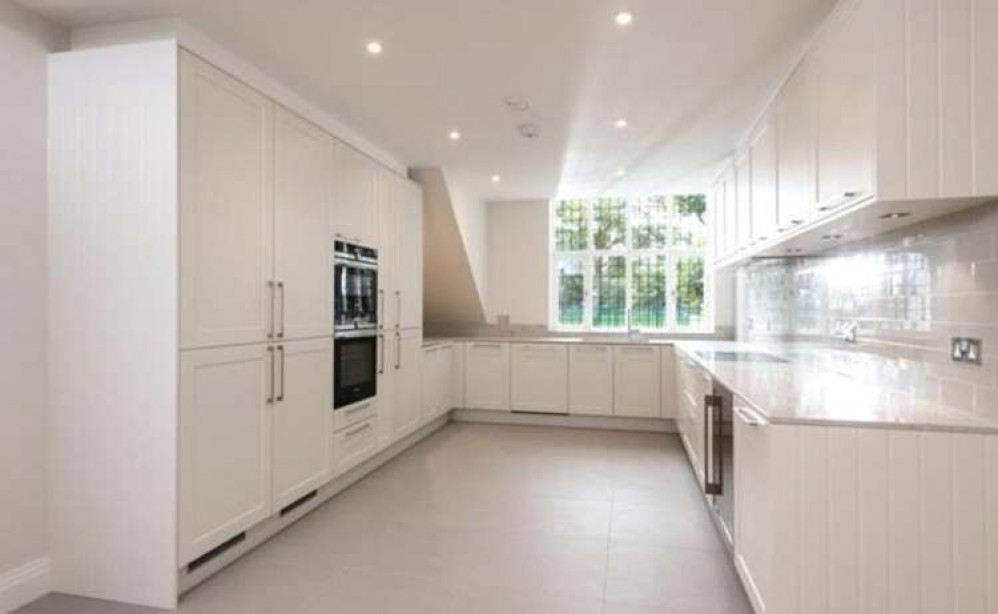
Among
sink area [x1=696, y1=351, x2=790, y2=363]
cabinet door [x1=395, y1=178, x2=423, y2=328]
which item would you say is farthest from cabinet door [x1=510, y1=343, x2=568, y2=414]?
sink area [x1=696, y1=351, x2=790, y2=363]

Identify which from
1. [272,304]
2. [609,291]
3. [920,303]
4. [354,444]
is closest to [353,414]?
[354,444]

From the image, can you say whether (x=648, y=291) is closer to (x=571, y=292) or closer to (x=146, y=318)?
(x=571, y=292)

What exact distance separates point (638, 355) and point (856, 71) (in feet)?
12.1

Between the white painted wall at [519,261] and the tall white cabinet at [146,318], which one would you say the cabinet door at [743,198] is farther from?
the tall white cabinet at [146,318]

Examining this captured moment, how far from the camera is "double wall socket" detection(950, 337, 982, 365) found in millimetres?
1829

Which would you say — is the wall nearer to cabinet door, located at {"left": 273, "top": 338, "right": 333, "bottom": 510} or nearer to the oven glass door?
cabinet door, located at {"left": 273, "top": 338, "right": 333, "bottom": 510}

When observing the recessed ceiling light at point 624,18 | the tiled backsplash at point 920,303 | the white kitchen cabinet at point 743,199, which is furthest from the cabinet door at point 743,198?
the recessed ceiling light at point 624,18

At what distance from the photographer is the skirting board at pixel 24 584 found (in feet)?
7.23

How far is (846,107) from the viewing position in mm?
2018

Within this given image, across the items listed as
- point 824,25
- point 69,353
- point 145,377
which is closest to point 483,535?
point 145,377

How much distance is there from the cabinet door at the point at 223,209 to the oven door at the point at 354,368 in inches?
30.6

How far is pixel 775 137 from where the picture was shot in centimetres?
297

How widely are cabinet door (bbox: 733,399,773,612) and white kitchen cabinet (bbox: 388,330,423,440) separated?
2.69 meters

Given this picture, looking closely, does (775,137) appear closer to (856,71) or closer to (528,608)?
(856,71)
